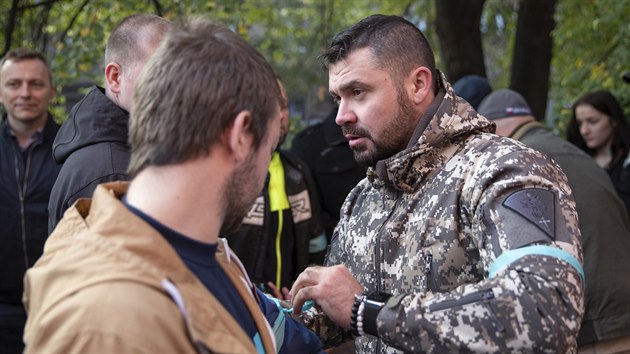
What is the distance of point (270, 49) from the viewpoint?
1223 centimetres

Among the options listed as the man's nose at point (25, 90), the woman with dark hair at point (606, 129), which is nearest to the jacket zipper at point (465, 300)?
the man's nose at point (25, 90)

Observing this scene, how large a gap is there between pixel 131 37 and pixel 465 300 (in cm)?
180

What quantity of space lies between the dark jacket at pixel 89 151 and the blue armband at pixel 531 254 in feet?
4.55

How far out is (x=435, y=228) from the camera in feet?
8.35

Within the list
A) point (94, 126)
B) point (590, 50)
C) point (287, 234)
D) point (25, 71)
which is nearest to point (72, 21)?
point (25, 71)

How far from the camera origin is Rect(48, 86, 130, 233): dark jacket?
2902 mm

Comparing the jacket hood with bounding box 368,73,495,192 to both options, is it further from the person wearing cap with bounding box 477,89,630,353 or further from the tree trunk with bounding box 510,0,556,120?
the tree trunk with bounding box 510,0,556,120

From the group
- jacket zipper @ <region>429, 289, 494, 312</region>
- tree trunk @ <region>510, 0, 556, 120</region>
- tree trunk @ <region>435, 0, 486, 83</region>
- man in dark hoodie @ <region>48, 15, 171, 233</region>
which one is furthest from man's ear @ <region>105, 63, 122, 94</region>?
tree trunk @ <region>510, 0, 556, 120</region>

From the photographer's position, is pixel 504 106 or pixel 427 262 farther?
pixel 504 106

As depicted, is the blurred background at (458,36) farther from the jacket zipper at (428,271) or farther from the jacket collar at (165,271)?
the jacket collar at (165,271)

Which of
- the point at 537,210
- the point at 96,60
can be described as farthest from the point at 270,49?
the point at 537,210

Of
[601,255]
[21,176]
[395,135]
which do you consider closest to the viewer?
[395,135]

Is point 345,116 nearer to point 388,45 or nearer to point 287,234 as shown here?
point 388,45

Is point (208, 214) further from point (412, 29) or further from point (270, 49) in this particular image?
point (270, 49)
